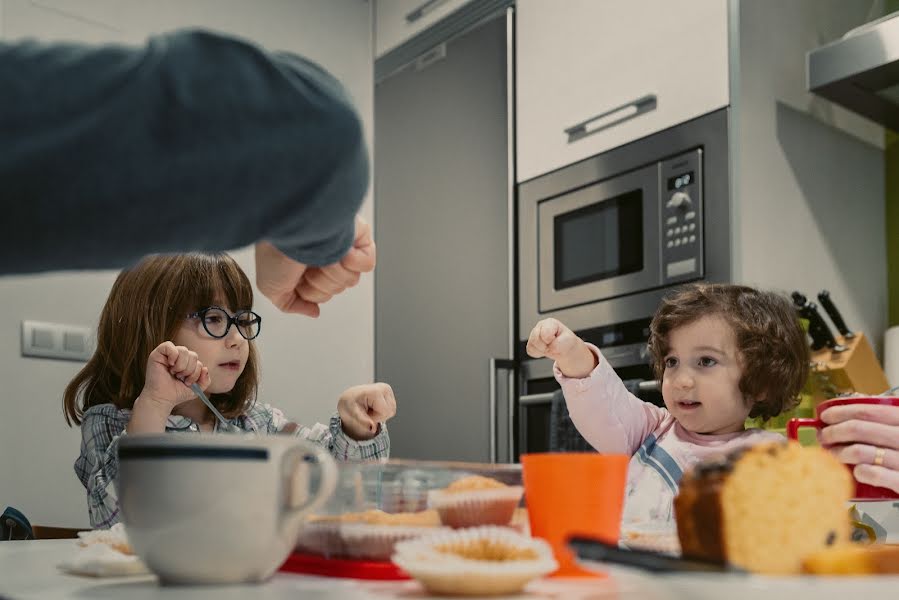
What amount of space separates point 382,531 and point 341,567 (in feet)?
0.14

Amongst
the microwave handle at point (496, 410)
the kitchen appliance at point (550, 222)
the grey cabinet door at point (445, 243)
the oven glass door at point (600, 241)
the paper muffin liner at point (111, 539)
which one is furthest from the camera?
the grey cabinet door at point (445, 243)

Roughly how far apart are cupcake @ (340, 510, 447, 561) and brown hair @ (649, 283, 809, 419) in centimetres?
115

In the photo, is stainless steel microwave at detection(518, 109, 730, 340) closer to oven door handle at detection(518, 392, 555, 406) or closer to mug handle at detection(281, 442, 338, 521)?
oven door handle at detection(518, 392, 555, 406)

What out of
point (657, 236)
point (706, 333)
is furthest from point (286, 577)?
point (657, 236)

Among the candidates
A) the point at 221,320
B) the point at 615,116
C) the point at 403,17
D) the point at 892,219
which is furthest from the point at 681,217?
the point at 403,17

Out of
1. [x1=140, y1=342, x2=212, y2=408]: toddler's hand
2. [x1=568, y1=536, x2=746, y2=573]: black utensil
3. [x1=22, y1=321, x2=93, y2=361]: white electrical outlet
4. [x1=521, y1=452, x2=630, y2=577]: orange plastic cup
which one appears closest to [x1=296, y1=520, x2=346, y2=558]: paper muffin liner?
[x1=521, y1=452, x2=630, y2=577]: orange plastic cup

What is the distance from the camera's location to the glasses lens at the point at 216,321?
183 cm

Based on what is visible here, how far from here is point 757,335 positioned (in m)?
1.70

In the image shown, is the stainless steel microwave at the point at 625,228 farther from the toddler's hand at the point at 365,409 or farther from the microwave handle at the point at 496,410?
the toddler's hand at the point at 365,409

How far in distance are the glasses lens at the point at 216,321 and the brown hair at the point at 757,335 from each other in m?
0.82

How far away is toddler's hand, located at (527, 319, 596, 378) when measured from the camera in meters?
1.55

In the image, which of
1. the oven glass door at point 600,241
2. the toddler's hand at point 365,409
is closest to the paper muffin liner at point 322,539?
the toddler's hand at point 365,409

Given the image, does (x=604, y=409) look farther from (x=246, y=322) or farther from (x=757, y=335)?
(x=246, y=322)

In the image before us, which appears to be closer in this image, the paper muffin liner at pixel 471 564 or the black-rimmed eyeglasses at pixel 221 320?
the paper muffin liner at pixel 471 564
